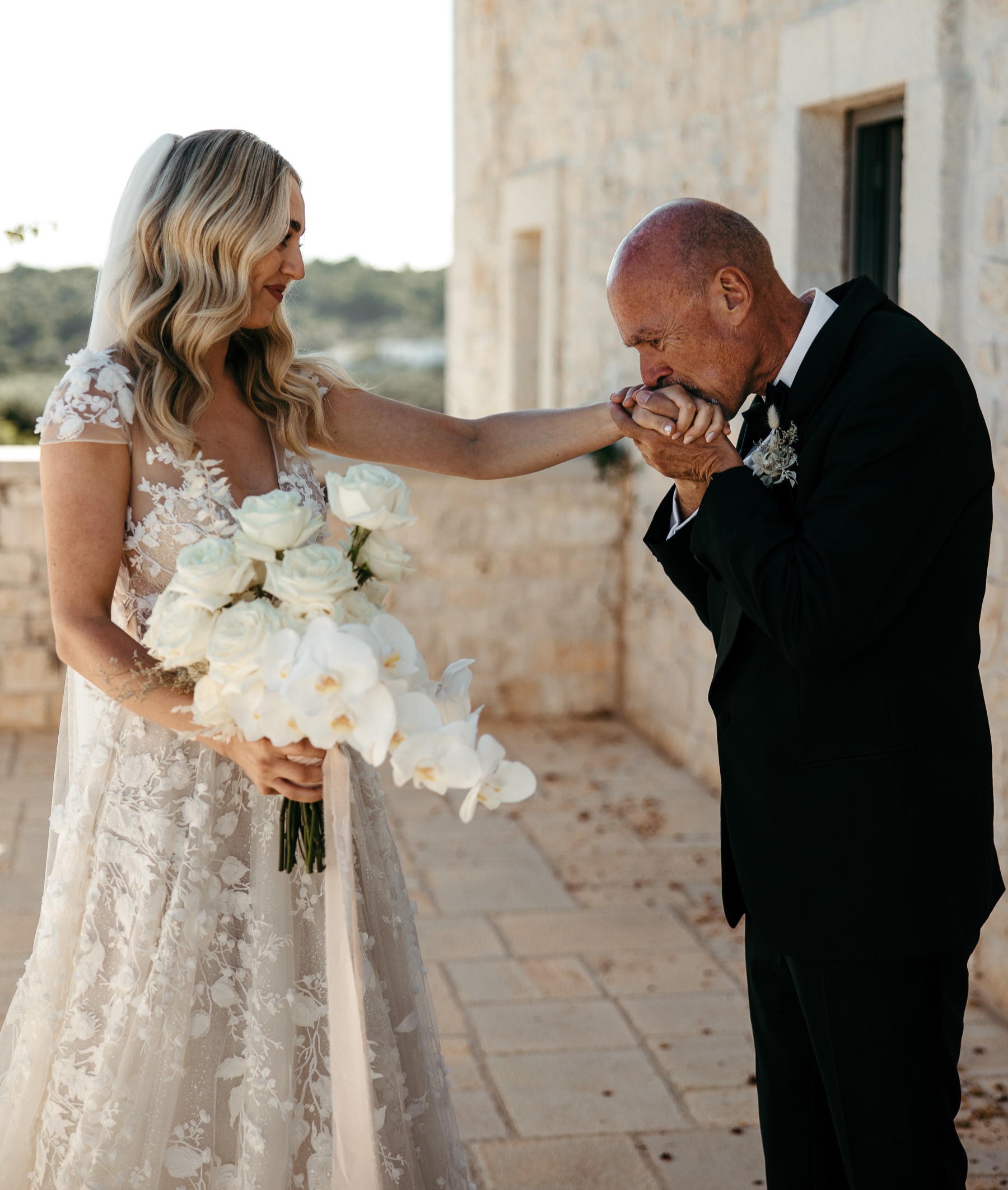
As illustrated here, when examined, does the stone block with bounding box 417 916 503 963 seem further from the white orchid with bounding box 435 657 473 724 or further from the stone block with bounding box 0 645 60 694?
the stone block with bounding box 0 645 60 694

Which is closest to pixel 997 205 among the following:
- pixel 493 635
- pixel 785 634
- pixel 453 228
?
pixel 785 634

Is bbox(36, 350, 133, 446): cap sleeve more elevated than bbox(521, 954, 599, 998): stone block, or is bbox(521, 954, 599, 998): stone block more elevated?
bbox(36, 350, 133, 446): cap sleeve

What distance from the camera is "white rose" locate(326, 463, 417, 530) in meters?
1.83

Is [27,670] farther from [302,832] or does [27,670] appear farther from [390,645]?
[390,645]

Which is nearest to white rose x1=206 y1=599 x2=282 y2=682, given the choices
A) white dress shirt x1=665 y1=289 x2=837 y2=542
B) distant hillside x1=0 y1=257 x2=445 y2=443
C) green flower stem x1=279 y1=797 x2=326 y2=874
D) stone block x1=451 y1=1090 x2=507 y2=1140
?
green flower stem x1=279 y1=797 x2=326 y2=874

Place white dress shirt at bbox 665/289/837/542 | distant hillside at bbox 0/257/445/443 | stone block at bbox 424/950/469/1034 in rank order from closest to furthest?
white dress shirt at bbox 665/289/837/542 → stone block at bbox 424/950/469/1034 → distant hillside at bbox 0/257/445/443

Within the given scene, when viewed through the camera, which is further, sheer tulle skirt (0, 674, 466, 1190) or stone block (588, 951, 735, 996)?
stone block (588, 951, 735, 996)

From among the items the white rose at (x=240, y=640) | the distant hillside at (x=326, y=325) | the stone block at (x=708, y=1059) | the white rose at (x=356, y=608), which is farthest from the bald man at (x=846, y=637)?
the distant hillside at (x=326, y=325)

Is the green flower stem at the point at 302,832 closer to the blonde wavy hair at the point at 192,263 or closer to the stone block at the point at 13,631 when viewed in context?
the blonde wavy hair at the point at 192,263

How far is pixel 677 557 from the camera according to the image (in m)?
2.18

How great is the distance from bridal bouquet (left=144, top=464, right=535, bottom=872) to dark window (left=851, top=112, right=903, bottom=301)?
333 cm

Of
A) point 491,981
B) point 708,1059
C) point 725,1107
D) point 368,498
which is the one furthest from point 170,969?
point 491,981

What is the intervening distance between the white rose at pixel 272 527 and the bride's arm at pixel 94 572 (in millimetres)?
354

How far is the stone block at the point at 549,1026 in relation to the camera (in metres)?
3.54
